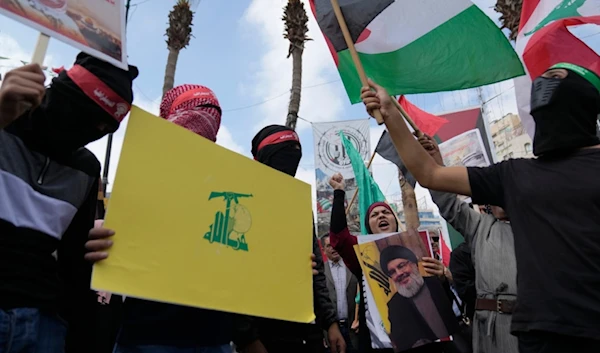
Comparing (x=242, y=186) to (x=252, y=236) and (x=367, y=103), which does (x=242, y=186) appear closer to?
(x=252, y=236)

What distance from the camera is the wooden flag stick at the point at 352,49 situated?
7.55ft

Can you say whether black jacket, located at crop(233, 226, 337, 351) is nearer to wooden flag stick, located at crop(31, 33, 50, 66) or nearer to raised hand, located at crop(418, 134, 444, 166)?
raised hand, located at crop(418, 134, 444, 166)

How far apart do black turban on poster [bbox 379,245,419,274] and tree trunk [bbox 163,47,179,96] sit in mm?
8322

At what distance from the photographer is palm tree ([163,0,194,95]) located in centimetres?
1155

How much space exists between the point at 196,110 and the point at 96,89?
67cm

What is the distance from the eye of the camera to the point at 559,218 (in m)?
1.82

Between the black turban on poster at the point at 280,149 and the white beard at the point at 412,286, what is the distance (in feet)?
3.69

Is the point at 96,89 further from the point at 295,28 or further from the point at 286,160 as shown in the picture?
the point at 295,28

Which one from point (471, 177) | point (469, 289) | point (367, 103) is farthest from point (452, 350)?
point (367, 103)

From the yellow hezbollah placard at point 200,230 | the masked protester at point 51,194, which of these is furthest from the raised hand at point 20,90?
the yellow hezbollah placard at point 200,230

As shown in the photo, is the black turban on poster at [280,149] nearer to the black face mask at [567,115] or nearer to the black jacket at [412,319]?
the black jacket at [412,319]

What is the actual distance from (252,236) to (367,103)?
3.14ft

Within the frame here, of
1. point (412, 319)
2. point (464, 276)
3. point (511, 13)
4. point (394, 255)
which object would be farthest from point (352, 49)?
point (511, 13)

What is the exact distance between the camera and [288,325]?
2.61m
